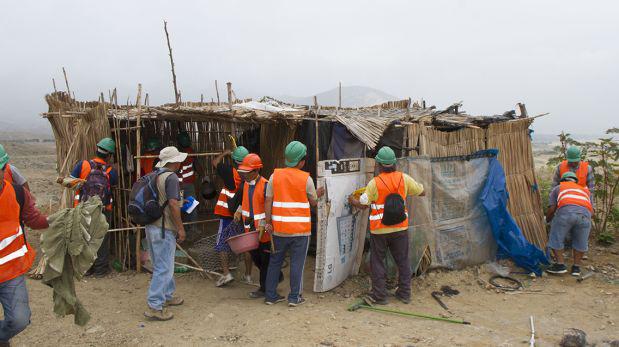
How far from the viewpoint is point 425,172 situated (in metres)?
5.96

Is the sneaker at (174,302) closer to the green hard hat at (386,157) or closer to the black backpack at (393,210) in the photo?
the black backpack at (393,210)

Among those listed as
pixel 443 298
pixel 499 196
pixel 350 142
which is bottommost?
pixel 443 298

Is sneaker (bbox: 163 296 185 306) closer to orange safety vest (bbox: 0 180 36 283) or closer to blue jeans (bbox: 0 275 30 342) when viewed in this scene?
blue jeans (bbox: 0 275 30 342)

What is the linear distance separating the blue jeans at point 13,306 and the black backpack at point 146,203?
1.19 metres

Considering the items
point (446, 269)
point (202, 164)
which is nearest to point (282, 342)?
point (446, 269)

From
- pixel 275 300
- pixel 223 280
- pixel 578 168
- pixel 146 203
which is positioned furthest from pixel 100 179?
pixel 578 168

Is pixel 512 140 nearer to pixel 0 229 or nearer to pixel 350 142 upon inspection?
pixel 350 142

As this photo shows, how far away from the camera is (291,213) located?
491 cm

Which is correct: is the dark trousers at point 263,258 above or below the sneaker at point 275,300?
above

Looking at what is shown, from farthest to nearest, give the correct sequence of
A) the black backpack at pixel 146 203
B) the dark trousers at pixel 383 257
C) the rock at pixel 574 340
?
the dark trousers at pixel 383 257 < the black backpack at pixel 146 203 < the rock at pixel 574 340

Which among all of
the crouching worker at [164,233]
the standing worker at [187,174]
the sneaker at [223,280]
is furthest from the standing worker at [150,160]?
the crouching worker at [164,233]

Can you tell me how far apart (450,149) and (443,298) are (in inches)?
85.0

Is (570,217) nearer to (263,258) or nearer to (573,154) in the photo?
(573,154)

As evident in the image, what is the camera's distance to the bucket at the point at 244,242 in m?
5.04
